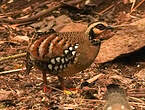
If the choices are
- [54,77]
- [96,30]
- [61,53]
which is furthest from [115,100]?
[54,77]

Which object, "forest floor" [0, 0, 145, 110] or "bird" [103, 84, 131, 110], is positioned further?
"forest floor" [0, 0, 145, 110]

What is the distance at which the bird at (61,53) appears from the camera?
5023mm

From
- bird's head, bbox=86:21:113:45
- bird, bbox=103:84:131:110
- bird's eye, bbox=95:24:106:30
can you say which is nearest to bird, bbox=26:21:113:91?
bird's head, bbox=86:21:113:45

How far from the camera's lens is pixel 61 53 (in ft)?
16.5

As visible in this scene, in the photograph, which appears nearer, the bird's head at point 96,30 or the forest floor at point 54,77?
→ the forest floor at point 54,77

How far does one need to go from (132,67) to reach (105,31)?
76cm

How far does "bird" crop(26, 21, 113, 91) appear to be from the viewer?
16.5 feet

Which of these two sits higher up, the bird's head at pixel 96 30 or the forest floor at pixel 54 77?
the bird's head at pixel 96 30

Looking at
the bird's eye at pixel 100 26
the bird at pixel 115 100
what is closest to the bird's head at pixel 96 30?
the bird's eye at pixel 100 26

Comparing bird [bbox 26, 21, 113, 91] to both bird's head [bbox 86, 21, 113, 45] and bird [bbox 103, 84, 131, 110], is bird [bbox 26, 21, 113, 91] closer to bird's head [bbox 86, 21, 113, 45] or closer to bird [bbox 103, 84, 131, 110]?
bird's head [bbox 86, 21, 113, 45]

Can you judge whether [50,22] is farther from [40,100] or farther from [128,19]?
[40,100]

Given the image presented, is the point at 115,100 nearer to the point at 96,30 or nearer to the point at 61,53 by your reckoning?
the point at 61,53

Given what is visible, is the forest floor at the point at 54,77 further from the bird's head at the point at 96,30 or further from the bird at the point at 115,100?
the bird at the point at 115,100

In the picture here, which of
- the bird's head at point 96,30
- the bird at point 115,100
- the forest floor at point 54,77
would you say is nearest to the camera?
the bird at point 115,100
